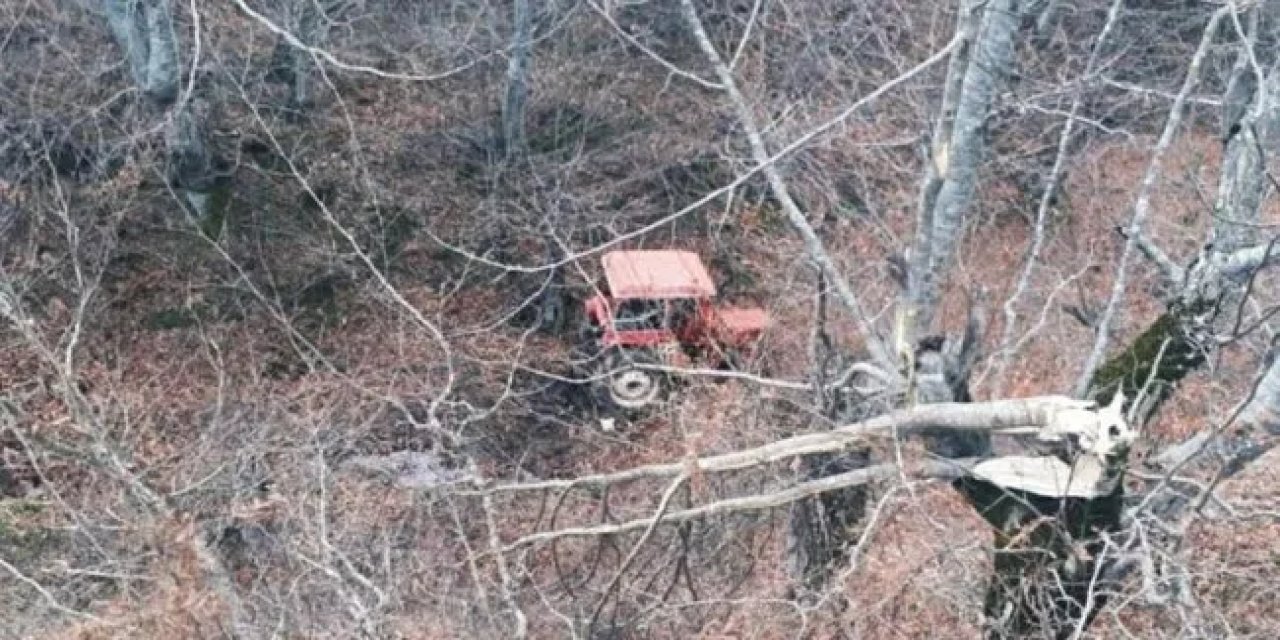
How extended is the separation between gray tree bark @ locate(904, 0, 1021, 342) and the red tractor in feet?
14.7

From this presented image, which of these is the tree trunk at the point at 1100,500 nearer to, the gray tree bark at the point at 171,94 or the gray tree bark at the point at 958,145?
the gray tree bark at the point at 958,145

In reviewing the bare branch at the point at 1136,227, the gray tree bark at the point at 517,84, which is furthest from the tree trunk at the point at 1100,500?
the gray tree bark at the point at 517,84

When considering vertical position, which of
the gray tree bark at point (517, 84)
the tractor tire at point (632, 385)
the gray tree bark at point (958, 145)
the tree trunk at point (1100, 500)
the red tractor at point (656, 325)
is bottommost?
the tractor tire at point (632, 385)

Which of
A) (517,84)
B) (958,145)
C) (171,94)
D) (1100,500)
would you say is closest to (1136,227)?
(958,145)

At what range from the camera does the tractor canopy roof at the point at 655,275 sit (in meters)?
10.1

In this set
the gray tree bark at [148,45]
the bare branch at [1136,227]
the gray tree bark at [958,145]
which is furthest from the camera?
the gray tree bark at [148,45]

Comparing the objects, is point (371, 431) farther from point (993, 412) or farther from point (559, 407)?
point (993, 412)

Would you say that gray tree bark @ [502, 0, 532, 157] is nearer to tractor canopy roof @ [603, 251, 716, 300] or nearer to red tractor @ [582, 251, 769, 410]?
tractor canopy roof @ [603, 251, 716, 300]

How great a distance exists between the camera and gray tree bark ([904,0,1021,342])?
188 inches

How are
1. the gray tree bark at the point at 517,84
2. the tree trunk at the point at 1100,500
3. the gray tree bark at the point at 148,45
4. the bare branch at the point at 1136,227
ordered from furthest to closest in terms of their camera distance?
the gray tree bark at the point at 517,84 → the gray tree bark at the point at 148,45 → the bare branch at the point at 1136,227 → the tree trunk at the point at 1100,500

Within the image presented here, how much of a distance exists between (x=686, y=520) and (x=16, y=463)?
20.1 ft

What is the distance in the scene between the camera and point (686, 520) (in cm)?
524

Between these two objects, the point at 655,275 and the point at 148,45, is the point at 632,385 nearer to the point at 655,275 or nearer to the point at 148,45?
the point at 655,275

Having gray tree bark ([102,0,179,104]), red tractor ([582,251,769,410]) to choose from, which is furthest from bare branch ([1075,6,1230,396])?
gray tree bark ([102,0,179,104])
